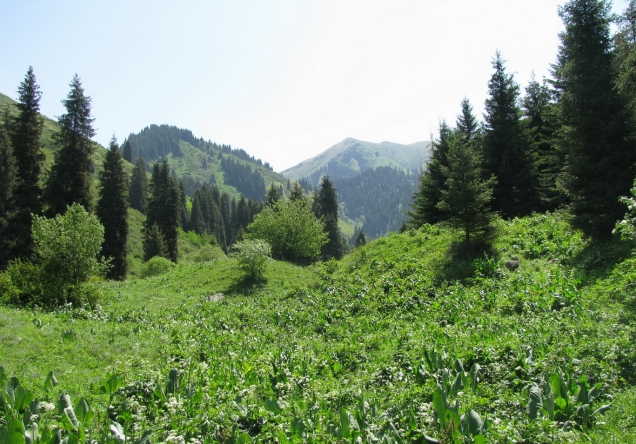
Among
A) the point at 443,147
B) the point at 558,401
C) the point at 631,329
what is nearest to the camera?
the point at 558,401

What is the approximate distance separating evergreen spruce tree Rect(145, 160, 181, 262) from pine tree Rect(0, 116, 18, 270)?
1029 inches

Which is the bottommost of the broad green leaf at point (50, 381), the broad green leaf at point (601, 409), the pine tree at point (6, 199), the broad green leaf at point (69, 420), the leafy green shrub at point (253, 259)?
the broad green leaf at point (601, 409)

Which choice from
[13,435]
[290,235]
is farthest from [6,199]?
A: [13,435]

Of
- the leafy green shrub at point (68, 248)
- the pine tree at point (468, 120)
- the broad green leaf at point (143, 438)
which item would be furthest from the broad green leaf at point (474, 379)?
the pine tree at point (468, 120)

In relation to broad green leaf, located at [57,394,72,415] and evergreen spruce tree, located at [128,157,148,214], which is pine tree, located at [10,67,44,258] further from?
evergreen spruce tree, located at [128,157,148,214]

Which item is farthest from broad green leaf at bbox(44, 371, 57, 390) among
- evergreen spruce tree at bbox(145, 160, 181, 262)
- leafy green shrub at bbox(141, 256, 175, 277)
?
evergreen spruce tree at bbox(145, 160, 181, 262)

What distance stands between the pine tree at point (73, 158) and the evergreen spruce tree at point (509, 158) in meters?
37.0

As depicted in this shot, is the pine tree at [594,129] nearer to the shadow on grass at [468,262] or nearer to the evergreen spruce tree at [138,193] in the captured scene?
the shadow on grass at [468,262]

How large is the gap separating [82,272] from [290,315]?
10.6 meters

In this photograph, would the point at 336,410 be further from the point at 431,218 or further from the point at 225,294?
the point at 431,218

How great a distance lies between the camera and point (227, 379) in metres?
8.76

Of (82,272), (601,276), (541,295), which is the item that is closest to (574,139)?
(601,276)

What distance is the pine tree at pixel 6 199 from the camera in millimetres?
30406

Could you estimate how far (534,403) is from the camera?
229 inches
